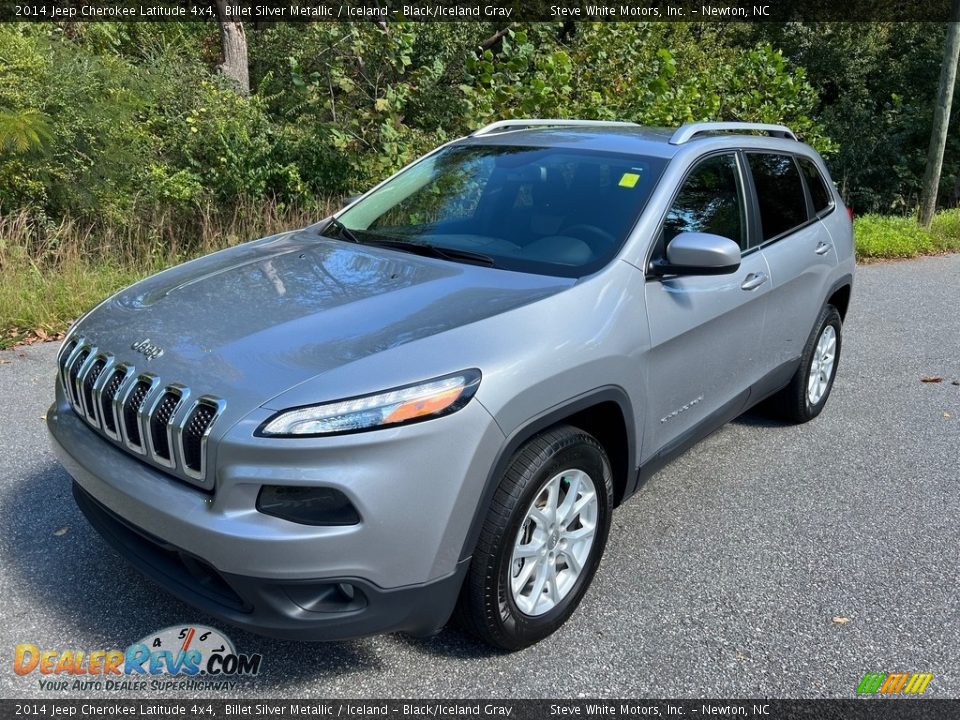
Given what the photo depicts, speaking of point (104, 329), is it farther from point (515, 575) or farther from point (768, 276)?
point (768, 276)

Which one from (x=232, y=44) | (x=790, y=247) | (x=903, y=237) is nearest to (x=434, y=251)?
(x=790, y=247)

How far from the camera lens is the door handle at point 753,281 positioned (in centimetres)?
383

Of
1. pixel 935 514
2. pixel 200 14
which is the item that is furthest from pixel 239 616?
pixel 200 14

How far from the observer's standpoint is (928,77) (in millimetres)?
24438

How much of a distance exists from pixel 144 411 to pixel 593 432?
1.59m

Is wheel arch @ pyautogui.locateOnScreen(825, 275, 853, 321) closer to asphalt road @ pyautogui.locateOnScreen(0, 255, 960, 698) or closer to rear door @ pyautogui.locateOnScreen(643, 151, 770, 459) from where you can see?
asphalt road @ pyautogui.locateOnScreen(0, 255, 960, 698)

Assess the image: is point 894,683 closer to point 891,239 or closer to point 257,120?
point 891,239

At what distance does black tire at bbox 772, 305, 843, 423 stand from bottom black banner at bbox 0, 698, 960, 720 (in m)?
2.32

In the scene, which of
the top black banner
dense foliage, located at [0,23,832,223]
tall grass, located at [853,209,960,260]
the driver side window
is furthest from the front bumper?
tall grass, located at [853,209,960,260]

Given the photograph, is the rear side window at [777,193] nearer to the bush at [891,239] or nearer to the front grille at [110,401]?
the front grille at [110,401]

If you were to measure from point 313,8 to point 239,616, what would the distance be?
17.2 meters

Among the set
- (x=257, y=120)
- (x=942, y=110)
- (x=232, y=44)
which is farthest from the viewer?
(x=232, y=44)

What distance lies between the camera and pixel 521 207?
365cm

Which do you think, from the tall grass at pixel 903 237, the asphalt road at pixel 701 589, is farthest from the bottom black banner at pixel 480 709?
the tall grass at pixel 903 237
